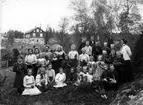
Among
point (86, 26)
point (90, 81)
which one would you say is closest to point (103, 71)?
point (90, 81)

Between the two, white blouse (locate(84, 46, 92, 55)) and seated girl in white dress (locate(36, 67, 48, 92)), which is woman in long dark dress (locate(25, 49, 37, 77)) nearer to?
seated girl in white dress (locate(36, 67, 48, 92))

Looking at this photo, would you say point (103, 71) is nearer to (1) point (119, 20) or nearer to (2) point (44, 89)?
(2) point (44, 89)

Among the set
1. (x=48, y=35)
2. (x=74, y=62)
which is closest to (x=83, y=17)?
(x=48, y=35)

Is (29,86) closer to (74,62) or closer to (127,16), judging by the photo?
(74,62)

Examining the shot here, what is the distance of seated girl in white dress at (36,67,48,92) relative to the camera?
915 cm

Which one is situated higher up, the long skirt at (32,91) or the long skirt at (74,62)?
the long skirt at (74,62)

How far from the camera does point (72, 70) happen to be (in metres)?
9.94

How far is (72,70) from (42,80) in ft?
5.26

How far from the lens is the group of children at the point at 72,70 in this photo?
836 cm

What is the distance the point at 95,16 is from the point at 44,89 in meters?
32.1

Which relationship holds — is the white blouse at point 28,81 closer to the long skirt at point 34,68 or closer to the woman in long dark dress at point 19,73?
the woman in long dark dress at point 19,73

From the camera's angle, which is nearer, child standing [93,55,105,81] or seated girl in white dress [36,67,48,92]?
child standing [93,55,105,81]

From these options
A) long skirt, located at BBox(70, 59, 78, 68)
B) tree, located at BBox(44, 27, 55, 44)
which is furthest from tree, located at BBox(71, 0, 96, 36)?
long skirt, located at BBox(70, 59, 78, 68)

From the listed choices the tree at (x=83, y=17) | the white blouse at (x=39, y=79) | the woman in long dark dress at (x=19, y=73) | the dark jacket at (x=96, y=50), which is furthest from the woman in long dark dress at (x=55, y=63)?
the tree at (x=83, y=17)
